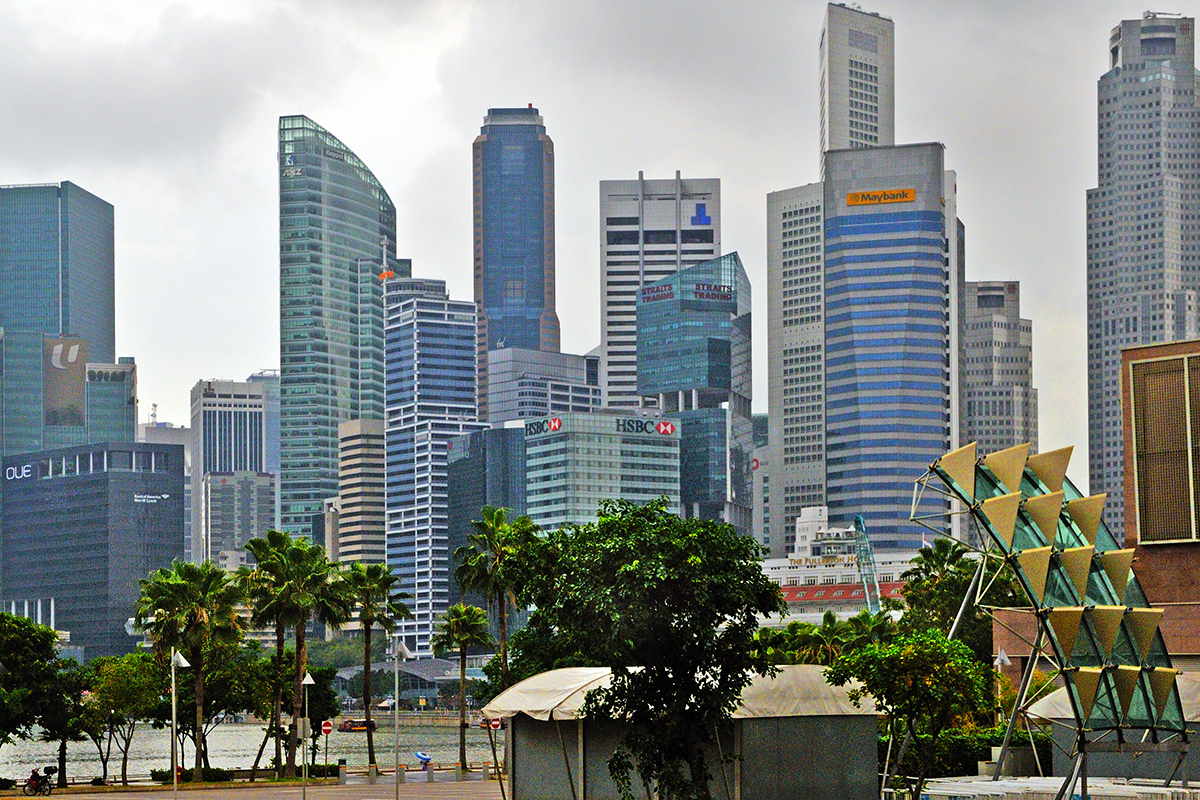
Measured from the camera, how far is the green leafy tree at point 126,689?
3639 inches

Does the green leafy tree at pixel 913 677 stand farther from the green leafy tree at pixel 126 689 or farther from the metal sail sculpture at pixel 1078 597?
the green leafy tree at pixel 126 689

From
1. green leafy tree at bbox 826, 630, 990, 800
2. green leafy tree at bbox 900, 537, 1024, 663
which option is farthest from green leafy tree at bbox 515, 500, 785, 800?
green leafy tree at bbox 900, 537, 1024, 663

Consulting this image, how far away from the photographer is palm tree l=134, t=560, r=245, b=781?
75375 mm

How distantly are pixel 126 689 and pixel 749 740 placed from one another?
192 feet

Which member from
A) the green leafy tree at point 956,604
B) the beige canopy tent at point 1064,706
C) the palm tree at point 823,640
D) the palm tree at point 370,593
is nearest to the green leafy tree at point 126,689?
the palm tree at point 370,593

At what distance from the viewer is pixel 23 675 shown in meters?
80.8

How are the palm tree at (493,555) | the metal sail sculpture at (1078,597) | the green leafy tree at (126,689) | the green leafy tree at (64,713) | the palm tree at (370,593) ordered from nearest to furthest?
the metal sail sculpture at (1078,597) → the palm tree at (493,555) → the green leafy tree at (64,713) → the palm tree at (370,593) → the green leafy tree at (126,689)

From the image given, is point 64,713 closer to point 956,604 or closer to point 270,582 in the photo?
point 270,582

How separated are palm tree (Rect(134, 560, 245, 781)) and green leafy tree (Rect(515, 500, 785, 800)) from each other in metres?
39.7

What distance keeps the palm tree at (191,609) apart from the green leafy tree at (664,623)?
39.7 meters

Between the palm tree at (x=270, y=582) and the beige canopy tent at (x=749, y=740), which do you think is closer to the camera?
the beige canopy tent at (x=749, y=740)

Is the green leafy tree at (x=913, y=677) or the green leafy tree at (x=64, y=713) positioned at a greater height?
the green leafy tree at (x=913, y=677)

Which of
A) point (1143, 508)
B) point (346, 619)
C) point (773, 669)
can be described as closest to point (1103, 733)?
point (773, 669)

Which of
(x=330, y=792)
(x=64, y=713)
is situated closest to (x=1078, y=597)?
(x=330, y=792)
